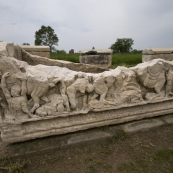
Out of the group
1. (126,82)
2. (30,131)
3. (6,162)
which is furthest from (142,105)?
(6,162)

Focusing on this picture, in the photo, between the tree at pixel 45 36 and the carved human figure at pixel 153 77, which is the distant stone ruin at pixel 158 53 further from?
the tree at pixel 45 36

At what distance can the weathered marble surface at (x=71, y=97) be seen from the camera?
192 cm

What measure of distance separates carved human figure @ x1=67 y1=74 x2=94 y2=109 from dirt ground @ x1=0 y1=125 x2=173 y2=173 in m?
0.65

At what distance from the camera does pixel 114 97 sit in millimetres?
2330

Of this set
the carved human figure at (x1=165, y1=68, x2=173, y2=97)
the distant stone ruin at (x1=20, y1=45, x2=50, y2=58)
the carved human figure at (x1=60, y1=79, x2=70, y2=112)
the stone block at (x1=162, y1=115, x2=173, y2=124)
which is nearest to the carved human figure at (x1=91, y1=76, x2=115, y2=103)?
the carved human figure at (x1=60, y1=79, x2=70, y2=112)

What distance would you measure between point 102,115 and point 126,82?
67cm

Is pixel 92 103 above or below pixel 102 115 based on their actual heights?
above

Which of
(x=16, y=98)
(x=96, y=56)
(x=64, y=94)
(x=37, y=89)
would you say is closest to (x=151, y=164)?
(x=64, y=94)

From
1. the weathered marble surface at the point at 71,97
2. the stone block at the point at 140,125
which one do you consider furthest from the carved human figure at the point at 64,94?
the stone block at the point at 140,125

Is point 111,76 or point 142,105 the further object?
point 142,105

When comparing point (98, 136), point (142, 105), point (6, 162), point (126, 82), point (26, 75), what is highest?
point (26, 75)

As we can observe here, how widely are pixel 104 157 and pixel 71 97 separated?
3.11ft

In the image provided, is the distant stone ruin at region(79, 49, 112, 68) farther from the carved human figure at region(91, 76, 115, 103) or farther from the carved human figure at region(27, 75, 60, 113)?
the carved human figure at region(27, 75, 60, 113)

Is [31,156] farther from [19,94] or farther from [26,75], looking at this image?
[26,75]
